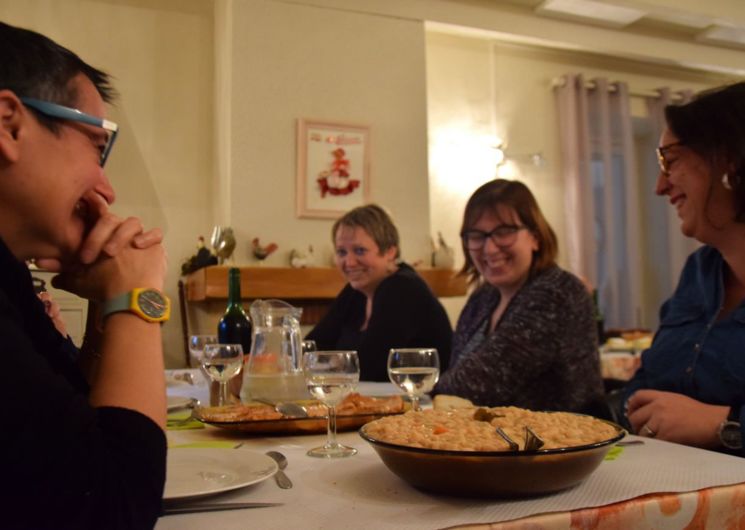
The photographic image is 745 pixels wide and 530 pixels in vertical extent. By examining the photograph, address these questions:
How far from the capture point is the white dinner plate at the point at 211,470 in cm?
77

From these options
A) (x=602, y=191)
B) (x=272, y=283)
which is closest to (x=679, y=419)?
(x=272, y=283)

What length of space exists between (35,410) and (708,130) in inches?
56.6

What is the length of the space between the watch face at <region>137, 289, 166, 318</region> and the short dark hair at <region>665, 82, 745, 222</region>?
123 cm

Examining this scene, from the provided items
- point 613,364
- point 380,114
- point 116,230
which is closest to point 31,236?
point 116,230

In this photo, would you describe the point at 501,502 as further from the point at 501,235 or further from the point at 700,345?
the point at 501,235

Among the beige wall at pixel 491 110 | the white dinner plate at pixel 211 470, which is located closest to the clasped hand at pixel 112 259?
the white dinner plate at pixel 211 470

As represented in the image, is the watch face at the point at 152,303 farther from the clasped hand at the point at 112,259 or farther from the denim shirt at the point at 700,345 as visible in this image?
the denim shirt at the point at 700,345

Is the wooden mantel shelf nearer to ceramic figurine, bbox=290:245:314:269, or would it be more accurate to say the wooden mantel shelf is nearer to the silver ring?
ceramic figurine, bbox=290:245:314:269

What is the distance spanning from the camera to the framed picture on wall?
4.46 metres

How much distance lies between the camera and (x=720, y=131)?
146 cm

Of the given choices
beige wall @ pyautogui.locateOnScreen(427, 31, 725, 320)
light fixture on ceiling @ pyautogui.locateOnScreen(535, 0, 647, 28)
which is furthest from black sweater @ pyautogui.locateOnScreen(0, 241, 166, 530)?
light fixture on ceiling @ pyautogui.locateOnScreen(535, 0, 647, 28)

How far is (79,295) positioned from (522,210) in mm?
1404

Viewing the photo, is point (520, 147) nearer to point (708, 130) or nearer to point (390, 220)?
point (390, 220)

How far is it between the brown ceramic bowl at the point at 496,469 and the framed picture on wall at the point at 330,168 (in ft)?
12.3
